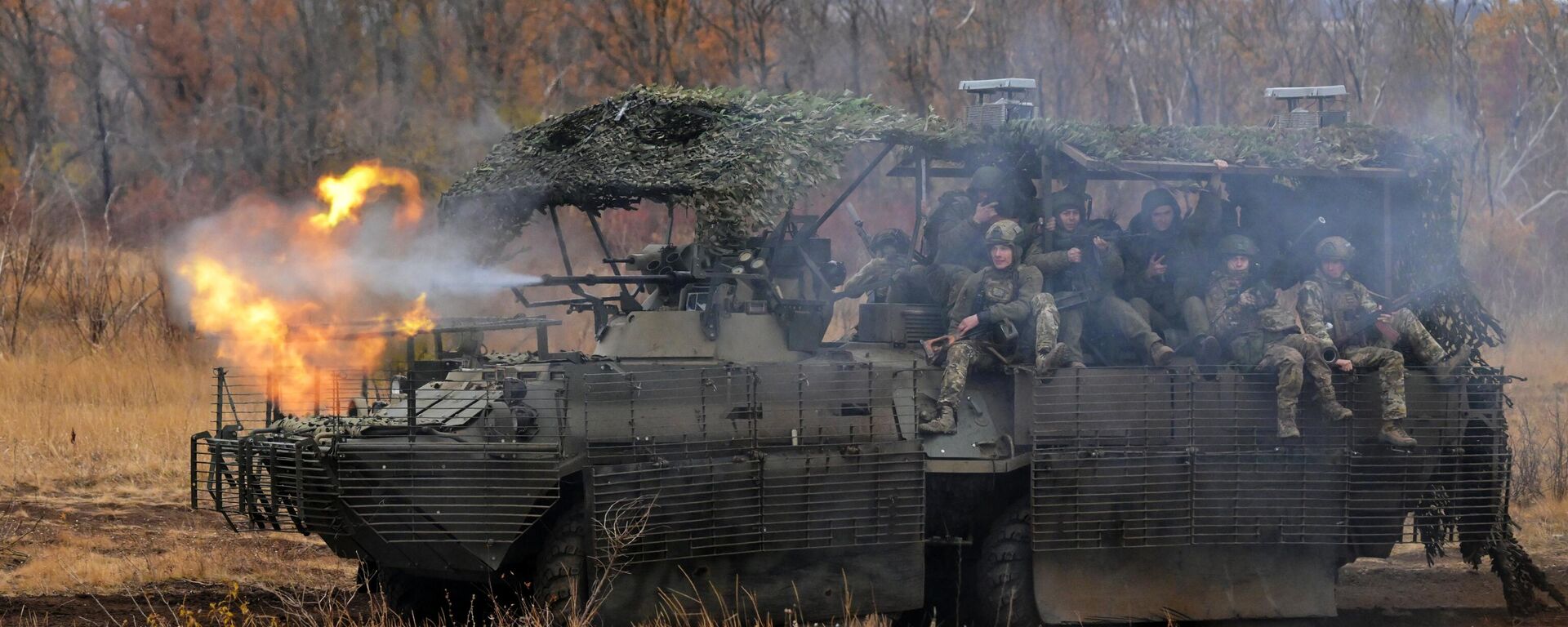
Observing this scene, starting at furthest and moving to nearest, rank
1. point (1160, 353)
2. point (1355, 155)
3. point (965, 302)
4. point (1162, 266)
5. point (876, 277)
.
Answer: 1. point (876, 277)
2. point (1355, 155)
3. point (1162, 266)
4. point (965, 302)
5. point (1160, 353)

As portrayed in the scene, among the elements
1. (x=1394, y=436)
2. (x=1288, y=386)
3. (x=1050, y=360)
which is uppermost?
(x=1050, y=360)

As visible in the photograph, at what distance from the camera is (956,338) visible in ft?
34.6

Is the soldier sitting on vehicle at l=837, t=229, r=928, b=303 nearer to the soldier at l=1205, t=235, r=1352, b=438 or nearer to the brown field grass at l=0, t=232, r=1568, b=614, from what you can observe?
the soldier at l=1205, t=235, r=1352, b=438

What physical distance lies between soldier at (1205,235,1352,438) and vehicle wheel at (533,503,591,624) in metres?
4.12

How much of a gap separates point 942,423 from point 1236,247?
2228 mm

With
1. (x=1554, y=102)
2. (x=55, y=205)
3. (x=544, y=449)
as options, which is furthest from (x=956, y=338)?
(x=1554, y=102)

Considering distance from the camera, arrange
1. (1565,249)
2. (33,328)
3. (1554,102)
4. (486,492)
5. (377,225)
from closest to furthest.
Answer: (486,492) → (377,225) → (33,328) → (1565,249) → (1554,102)

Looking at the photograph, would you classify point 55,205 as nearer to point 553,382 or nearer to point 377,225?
point 377,225

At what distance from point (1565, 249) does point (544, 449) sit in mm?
19318

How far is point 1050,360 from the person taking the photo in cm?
1012

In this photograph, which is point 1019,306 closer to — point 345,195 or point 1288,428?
point 1288,428

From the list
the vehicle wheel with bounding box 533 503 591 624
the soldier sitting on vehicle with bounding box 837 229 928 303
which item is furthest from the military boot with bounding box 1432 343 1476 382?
the vehicle wheel with bounding box 533 503 591 624

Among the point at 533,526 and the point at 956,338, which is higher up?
the point at 956,338

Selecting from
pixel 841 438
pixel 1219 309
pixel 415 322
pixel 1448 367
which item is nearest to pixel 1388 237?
pixel 1448 367
